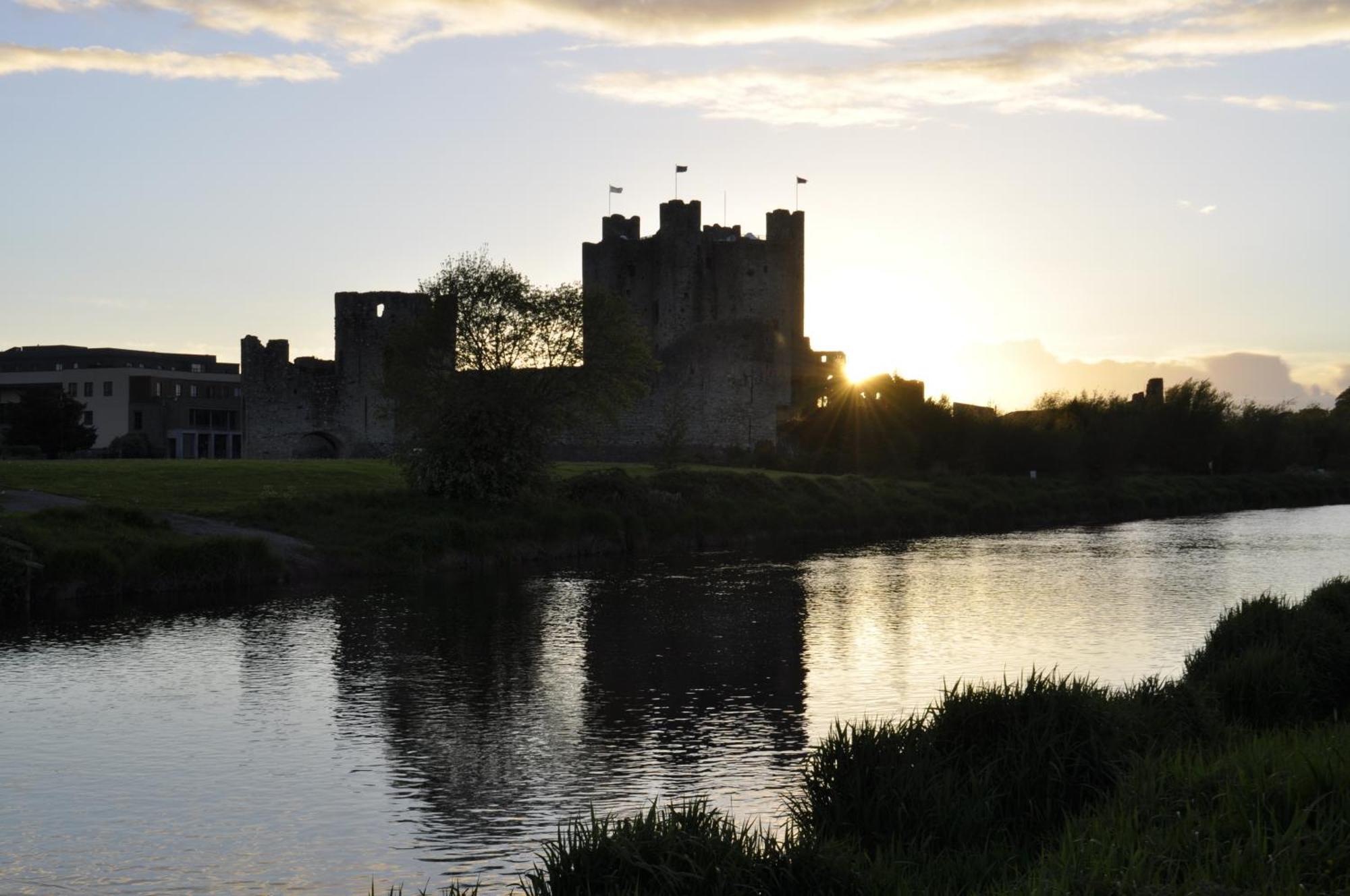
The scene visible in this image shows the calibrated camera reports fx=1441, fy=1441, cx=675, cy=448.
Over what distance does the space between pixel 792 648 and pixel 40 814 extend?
12.1 m

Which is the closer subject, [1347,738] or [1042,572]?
[1347,738]

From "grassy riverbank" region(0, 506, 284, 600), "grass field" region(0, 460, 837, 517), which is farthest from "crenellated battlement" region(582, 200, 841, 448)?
"grassy riverbank" region(0, 506, 284, 600)

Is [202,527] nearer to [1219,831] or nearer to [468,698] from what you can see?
[468,698]

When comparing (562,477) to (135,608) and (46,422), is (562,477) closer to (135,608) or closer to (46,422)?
(135,608)

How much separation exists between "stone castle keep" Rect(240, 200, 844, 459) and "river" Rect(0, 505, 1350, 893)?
32884 mm

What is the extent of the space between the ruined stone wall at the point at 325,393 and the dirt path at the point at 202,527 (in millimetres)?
30529

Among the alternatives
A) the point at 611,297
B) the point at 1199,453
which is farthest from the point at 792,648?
the point at 1199,453

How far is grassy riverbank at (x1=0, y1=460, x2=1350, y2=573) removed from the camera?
34.0 meters

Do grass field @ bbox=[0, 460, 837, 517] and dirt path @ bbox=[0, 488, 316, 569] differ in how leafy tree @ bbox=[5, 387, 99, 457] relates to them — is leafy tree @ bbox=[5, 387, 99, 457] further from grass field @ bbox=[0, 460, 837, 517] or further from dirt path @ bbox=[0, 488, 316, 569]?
dirt path @ bbox=[0, 488, 316, 569]

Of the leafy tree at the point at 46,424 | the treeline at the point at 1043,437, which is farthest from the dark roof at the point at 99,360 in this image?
the treeline at the point at 1043,437

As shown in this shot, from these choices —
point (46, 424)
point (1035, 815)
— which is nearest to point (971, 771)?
point (1035, 815)

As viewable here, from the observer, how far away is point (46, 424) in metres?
69.0

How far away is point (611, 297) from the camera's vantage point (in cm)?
4450

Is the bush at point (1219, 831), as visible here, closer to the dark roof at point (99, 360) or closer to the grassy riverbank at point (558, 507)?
the grassy riverbank at point (558, 507)
